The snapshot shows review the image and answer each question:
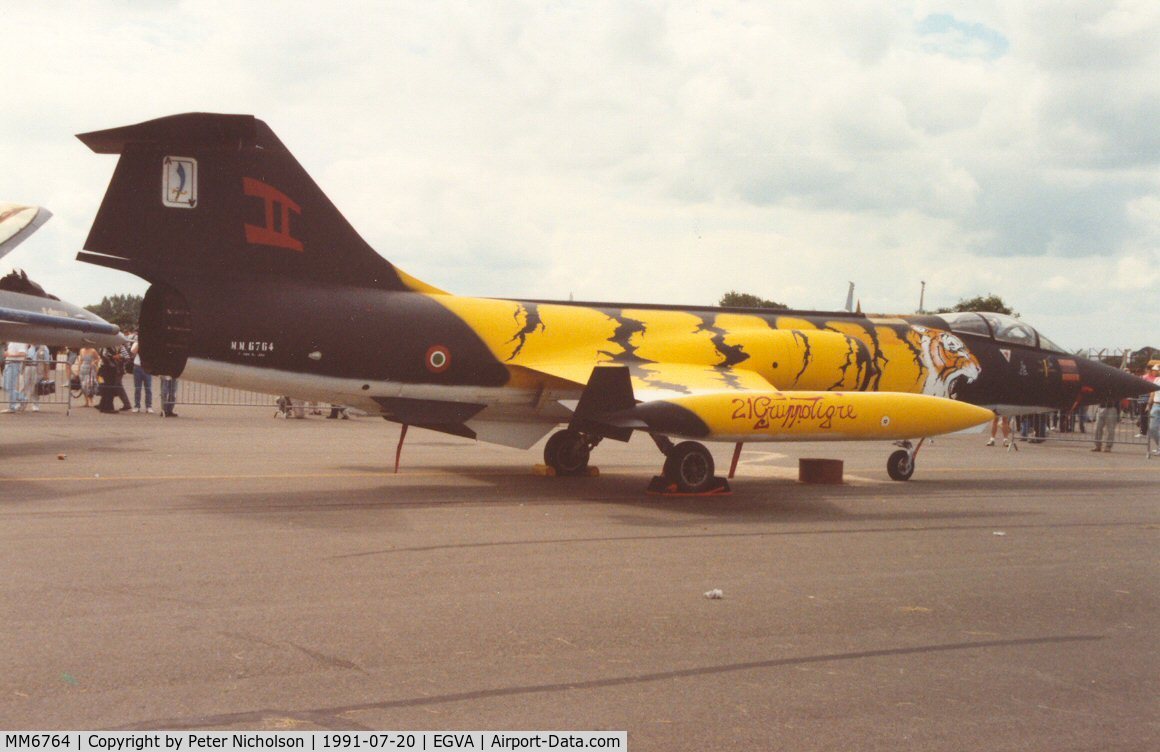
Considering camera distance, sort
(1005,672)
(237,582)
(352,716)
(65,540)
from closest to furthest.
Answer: (352,716), (1005,672), (237,582), (65,540)

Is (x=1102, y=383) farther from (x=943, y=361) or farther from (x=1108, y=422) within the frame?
(x=1108, y=422)

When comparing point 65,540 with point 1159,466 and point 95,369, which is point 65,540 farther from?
point 95,369

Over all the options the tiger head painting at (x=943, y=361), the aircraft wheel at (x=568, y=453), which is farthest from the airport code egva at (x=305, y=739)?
the tiger head painting at (x=943, y=361)

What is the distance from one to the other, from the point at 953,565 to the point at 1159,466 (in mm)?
13202

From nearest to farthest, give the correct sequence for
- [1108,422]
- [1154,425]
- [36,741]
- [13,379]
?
1. [36,741]
2. [1154,425]
3. [1108,422]
4. [13,379]

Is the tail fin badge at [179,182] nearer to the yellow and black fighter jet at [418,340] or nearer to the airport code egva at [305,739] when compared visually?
the yellow and black fighter jet at [418,340]

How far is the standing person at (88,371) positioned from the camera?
28.1m

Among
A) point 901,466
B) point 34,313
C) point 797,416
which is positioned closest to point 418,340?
point 797,416

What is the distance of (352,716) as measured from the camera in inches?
180

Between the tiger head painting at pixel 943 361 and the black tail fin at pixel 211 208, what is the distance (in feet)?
27.3

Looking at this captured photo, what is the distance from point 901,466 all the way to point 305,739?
40.8 feet

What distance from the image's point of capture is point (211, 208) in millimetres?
11406

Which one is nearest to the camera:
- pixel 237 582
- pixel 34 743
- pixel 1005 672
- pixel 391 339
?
pixel 34 743

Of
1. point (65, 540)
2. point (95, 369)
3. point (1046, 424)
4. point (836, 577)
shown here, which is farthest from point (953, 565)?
point (95, 369)
